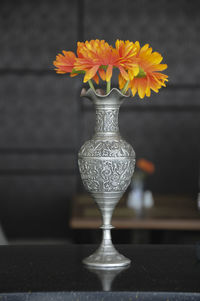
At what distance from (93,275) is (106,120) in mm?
322

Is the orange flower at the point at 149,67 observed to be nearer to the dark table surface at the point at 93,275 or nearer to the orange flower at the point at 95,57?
the orange flower at the point at 95,57

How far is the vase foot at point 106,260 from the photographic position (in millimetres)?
1229

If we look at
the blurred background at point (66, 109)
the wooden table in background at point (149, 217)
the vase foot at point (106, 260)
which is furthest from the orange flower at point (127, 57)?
the blurred background at point (66, 109)

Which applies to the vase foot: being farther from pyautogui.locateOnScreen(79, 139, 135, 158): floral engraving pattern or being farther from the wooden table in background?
the wooden table in background

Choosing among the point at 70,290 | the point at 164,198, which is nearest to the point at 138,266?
the point at 70,290

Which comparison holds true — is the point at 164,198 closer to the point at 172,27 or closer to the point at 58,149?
the point at 58,149

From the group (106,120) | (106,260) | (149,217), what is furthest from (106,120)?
(149,217)

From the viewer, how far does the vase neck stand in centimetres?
127

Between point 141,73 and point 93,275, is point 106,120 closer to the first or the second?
point 141,73

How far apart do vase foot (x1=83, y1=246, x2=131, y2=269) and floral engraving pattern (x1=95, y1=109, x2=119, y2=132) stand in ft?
0.82

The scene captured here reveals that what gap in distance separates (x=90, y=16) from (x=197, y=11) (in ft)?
3.11

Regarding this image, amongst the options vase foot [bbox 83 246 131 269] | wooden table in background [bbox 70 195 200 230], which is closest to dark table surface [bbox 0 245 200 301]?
vase foot [bbox 83 246 131 269]

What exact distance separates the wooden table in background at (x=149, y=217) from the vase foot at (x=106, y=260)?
1736mm

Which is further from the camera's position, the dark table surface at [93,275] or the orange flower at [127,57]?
the orange flower at [127,57]
